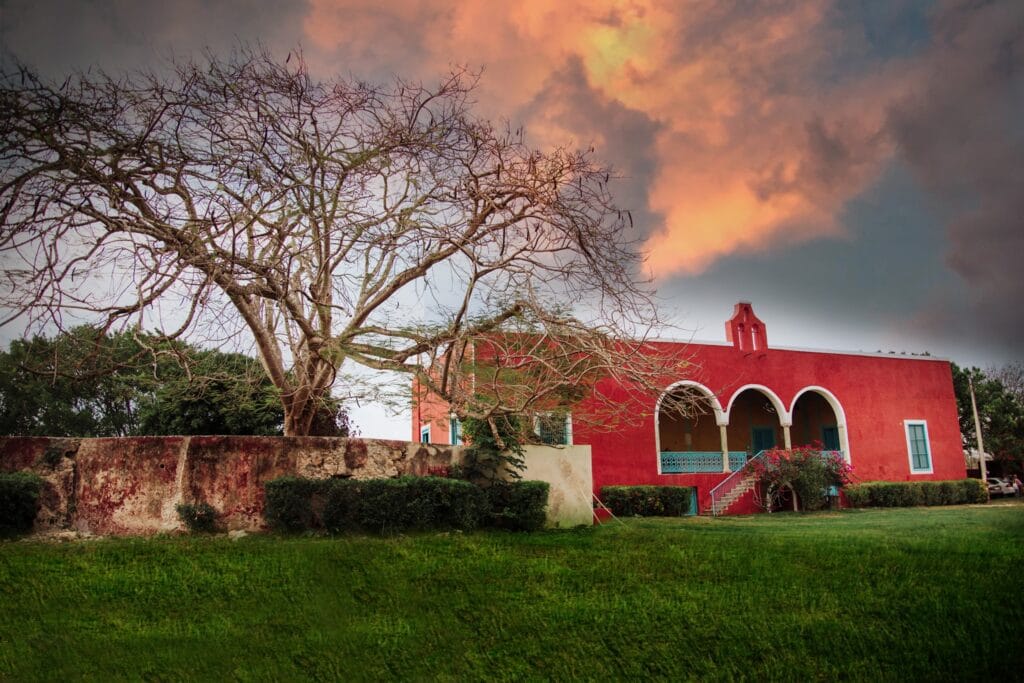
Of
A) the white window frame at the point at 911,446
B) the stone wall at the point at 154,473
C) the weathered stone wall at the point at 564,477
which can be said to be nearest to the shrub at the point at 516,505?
the weathered stone wall at the point at 564,477

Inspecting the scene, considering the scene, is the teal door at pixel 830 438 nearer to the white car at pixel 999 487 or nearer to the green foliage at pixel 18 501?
the white car at pixel 999 487

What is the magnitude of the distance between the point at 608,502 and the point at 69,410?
42.6 ft

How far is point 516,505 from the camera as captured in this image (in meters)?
9.95

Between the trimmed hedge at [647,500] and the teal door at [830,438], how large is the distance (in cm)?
575

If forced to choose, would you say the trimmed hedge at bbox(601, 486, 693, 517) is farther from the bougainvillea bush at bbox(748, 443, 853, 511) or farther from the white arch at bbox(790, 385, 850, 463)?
the white arch at bbox(790, 385, 850, 463)

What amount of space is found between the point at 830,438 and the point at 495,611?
53.4 ft

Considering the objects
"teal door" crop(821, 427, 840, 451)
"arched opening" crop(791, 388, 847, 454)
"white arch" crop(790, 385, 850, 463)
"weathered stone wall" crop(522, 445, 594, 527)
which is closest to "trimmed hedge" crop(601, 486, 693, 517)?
"weathered stone wall" crop(522, 445, 594, 527)

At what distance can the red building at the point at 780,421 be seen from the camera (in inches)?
651

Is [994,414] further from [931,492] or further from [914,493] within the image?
[914,493]

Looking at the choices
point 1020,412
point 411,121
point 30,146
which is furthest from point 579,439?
point 1020,412

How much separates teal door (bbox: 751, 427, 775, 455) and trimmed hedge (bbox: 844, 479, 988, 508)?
90.5 inches

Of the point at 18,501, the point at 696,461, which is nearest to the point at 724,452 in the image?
the point at 696,461

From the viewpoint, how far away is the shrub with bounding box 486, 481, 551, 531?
9867 millimetres

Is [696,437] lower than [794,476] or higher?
higher
